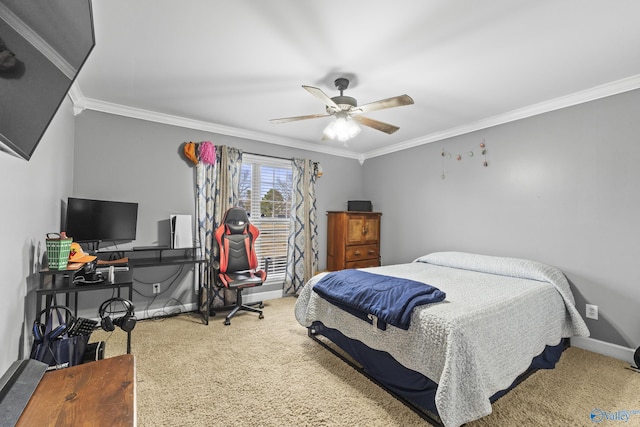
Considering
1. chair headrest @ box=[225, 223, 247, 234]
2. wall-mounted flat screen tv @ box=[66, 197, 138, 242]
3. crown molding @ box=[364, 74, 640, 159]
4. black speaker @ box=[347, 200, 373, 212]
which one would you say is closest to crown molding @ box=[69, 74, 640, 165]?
crown molding @ box=[364, 74, 640, 159]

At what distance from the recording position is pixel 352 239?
4.60 metres

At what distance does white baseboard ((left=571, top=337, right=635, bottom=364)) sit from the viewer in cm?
254

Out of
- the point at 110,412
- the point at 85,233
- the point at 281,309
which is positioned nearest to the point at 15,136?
the point at 110,412

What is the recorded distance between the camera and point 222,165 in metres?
3.83

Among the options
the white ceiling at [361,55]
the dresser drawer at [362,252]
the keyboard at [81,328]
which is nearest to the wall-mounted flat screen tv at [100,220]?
the white ceiling at [361,55]

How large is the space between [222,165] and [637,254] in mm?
4391

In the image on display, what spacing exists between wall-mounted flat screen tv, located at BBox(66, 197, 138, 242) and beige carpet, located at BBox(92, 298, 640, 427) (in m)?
1.01

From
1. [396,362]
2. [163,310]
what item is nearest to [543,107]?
[396,362]

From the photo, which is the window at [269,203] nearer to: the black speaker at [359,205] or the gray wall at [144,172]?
the gray wall at [144,172]

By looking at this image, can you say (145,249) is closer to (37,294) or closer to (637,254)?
(37,294)

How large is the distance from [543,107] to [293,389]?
11.9ft

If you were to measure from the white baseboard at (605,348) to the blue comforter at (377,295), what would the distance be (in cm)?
195

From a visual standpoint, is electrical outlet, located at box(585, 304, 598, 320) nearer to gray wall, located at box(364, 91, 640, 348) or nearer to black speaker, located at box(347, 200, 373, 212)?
gray wall, located at box(364, 91, 640, 348)

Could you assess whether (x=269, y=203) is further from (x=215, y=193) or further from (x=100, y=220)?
(x=100, y=220)
